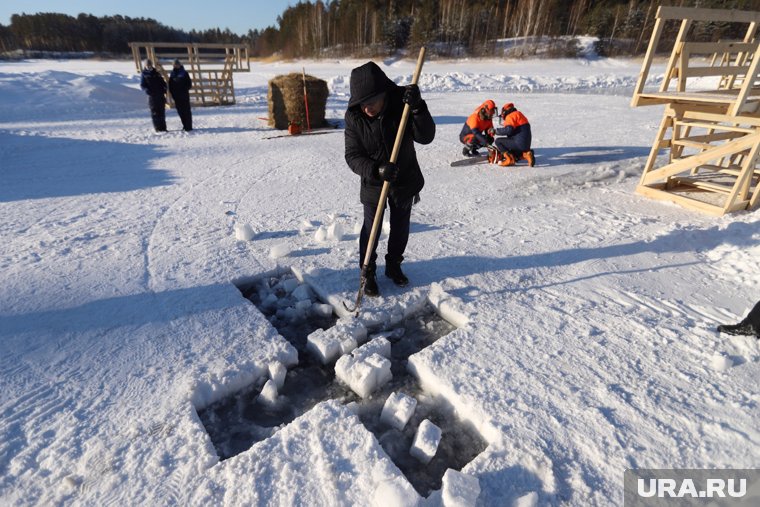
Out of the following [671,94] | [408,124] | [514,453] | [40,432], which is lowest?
[40,432]

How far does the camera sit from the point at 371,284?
10.2 feet

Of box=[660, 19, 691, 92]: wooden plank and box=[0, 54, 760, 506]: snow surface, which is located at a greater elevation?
box=[660, 19, 691, 92]: wooden plank

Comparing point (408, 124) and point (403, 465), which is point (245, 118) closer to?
point (408, 124)

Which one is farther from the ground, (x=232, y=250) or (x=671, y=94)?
(x=671, y=94)

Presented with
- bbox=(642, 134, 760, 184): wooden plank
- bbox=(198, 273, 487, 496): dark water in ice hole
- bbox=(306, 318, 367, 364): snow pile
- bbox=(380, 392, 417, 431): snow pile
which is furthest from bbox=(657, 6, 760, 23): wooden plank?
bbox=(380, 392, 417, 431): snow pile

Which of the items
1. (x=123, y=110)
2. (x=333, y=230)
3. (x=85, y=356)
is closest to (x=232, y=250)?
(x=333, y=230)

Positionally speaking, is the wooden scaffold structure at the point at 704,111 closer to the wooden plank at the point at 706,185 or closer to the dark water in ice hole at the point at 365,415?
the wooden plank at the point at 706,185

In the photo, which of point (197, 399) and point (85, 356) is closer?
point (197, 399)

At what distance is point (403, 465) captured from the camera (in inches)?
77.1

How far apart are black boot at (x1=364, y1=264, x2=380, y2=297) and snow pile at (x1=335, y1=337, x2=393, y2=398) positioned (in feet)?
2.20

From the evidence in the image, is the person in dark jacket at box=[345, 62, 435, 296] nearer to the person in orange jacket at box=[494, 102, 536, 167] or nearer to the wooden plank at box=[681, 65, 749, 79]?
the wooden plank at box=[681, 65, 749, 79]

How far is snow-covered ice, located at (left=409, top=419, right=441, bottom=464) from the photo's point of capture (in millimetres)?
1952

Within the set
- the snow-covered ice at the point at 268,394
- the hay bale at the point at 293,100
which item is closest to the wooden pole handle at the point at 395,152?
the snow-covered ice at the point at 268,394

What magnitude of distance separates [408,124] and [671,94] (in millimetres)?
3811
